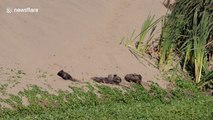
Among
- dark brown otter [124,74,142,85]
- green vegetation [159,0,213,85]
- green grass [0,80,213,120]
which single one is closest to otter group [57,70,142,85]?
dark brown otter [124,74,142,85]

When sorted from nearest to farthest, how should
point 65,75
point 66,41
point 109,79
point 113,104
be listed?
point 113,104
point 65,75
point 109,79
point 66,41

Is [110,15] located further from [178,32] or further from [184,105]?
[184,105]

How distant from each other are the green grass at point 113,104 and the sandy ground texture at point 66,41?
367 millimetres

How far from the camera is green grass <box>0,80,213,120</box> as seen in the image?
7223 mm

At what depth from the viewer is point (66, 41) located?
9828mm

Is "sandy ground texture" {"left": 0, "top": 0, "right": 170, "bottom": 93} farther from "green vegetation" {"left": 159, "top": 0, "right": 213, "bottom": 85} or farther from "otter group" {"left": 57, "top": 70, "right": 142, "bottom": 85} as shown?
"green vegetation" {"left": 159, "top": 0, "right": 213, "bottom": 85}

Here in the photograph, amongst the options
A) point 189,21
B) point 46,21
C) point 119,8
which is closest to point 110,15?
point 119,8

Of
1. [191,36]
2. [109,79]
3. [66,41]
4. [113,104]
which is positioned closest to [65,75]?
[109,79]

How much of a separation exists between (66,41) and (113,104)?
2.34m

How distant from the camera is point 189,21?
9.27m

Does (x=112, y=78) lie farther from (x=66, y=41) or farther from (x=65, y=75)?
(x=66, y=41)

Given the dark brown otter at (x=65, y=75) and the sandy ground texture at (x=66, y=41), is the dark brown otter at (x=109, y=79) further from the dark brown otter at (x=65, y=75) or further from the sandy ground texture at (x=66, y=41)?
the dark brown otter at (x=65, y=75)

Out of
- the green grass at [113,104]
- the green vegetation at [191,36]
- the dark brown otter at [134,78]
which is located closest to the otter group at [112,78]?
the dark brown otter at [134,78]

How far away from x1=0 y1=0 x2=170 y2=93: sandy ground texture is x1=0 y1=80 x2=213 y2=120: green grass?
1.20ft
